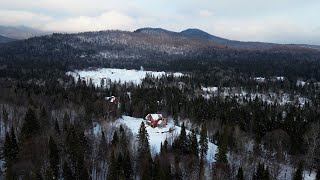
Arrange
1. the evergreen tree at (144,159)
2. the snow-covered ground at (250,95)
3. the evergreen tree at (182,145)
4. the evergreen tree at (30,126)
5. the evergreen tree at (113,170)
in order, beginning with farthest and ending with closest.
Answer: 1. the snow-covered ground at (250,95)
2. the evergreen tree at (182,145)
3. the evergreen tree at (30,126)
4. the evergreen tree at (113,170)
5. the evergreen tree at (144,159)

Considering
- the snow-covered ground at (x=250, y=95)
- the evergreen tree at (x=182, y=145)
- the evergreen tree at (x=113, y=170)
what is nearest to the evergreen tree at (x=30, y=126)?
the evergreen tree at (x=113, y=170)

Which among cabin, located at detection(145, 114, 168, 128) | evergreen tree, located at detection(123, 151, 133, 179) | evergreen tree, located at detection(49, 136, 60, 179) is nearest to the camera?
evergreen tree, located at detection(49, 136, 60, 179)

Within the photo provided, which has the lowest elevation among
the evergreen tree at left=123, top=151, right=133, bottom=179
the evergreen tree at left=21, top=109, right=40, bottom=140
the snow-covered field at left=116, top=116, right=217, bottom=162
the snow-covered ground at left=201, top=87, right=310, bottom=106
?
the snow-covered ground at left=201, top=87, right=310, bottom=106

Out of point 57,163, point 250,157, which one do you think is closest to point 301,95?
point 250,157

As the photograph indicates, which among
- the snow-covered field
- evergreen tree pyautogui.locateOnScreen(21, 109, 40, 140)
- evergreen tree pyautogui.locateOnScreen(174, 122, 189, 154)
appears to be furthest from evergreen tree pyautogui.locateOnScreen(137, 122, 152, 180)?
evergreen tree pyautogui.locateOnScreen(21, 109, 40, 140)

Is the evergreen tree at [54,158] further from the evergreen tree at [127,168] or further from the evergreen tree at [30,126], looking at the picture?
the evergreen tree at [127,168]

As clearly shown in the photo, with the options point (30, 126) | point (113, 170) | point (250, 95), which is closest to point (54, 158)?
point (113, 170)

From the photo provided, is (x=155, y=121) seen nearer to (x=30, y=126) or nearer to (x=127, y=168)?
(x=127, y=168)

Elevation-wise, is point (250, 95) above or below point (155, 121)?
below

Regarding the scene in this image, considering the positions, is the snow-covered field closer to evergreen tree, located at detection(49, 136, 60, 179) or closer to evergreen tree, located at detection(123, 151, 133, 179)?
evergreen tree, located at detection(123, 151, 133, 179)

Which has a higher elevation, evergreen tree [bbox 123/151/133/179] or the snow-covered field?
evergreen tree [bbox 123/151/133/179]

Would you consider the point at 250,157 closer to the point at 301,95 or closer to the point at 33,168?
the point at 33,168
